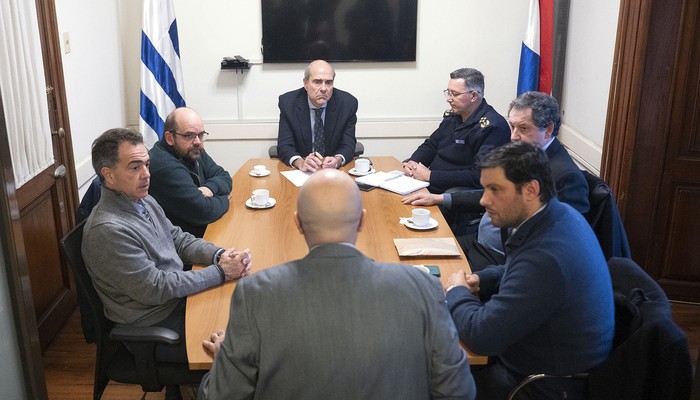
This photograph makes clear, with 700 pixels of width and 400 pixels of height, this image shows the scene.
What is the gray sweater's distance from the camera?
2.17m

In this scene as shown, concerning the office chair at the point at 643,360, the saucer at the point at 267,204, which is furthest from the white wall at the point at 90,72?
the office chair at the point at 643,360

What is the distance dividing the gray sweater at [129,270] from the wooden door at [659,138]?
8.23ft

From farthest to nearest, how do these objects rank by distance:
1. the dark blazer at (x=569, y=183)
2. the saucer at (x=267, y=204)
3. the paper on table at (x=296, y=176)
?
1. the paper on table at (x=296, y=176)
2. the saucer at (x=267, y=204)
3. the dark blazer at (x=569, y=183)

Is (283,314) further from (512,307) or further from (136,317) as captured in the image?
(136,317)

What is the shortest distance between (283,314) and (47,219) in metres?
2.35

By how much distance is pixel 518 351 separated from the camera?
2.03m

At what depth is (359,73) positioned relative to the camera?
4945 millimetres

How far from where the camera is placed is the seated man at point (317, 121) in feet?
13.5

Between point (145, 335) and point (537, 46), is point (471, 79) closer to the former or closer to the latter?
point (537, 46)

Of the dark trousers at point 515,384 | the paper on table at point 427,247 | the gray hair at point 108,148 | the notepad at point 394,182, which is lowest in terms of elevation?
the dark trousers at point 515,384

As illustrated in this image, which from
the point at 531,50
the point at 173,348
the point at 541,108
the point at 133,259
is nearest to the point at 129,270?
the point at 133,259

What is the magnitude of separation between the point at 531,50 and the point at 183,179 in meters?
2.79

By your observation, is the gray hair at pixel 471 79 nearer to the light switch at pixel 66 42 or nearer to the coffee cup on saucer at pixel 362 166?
the coffee cup on saucer at pixel 362 166

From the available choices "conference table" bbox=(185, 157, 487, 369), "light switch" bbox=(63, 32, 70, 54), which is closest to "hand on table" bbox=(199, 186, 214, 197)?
"conference table" bbox=(185, 157, 487, 369)
